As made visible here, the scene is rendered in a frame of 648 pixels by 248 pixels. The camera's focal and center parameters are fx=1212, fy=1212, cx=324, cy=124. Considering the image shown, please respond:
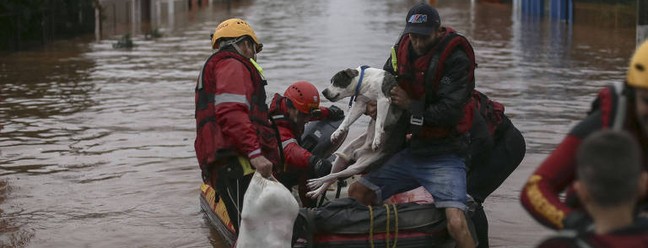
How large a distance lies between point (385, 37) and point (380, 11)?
1943 centimetres

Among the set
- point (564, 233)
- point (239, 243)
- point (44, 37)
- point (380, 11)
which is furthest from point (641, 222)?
point (380, 11)

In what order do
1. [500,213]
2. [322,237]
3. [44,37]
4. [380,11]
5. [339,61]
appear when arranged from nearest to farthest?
[322,237] < [500,213] < [339,61] < [44,37] < [380,11]

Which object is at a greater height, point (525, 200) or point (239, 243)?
point (525, 200)

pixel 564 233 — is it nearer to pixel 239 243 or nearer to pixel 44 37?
pixel 239 243

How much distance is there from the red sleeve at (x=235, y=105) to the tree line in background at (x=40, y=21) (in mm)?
20454

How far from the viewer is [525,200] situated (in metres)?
4.04

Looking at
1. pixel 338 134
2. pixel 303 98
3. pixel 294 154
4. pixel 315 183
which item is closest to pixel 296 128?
pixel 303 98

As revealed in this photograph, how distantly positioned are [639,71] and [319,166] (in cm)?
383

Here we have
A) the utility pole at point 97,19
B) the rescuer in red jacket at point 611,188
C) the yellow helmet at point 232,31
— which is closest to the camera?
the rescuer in red jacket at point 611,188

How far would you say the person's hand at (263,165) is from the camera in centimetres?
636

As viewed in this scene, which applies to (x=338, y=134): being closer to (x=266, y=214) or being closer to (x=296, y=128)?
(x=296, y=128)

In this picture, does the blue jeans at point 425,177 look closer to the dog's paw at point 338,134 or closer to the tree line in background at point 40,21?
the dog's paw at point 338,134

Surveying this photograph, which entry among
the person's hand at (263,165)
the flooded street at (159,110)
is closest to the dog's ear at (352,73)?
the person's hand at (263,165)

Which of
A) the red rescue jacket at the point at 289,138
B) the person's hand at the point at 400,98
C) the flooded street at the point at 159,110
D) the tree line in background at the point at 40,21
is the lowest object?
the flooded street at the point at 159,110
